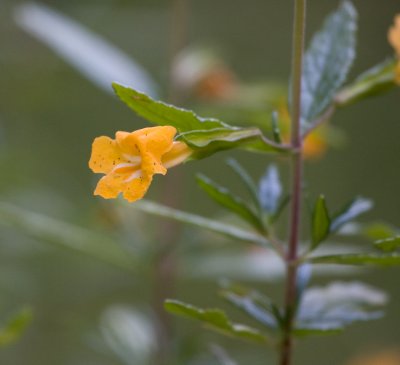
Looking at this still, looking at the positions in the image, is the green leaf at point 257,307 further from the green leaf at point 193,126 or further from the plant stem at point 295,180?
the green leaf at point 193,126

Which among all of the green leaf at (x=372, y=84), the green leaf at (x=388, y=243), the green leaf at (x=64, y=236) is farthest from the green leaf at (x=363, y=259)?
the green leaf at (x=64, y=236)

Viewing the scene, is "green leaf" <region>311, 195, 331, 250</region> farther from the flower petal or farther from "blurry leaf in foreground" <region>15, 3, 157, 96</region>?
"blurry leaf in foreground" <region>15, 3, 157, 96</region>

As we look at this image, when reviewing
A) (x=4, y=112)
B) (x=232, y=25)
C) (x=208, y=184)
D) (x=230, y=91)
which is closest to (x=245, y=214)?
(x=208, y=184)

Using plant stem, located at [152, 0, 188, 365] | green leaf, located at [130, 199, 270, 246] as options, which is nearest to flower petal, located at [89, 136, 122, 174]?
green leaf, located at [130, 199, 270, 246]

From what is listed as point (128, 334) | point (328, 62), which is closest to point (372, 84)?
point (328, 62)

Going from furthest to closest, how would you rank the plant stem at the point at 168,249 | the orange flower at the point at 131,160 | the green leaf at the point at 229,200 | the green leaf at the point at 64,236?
the plant stem at the point at 168,249, the green leaf at the point at 64,236, the green leaf at the point at 229,200, the orange flower at the point at 131,160

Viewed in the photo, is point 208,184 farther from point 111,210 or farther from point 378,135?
point 378,135

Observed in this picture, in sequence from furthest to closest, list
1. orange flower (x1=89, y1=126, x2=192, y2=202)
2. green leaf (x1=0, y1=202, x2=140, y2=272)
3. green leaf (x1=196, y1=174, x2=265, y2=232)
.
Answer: green leaf (x1=0, y1=202, x2=140, y2=272), green leaf (x1=196, y1=174, x2=265, y2=232), orange flower (x1=89, y1=126, x2=192, y2=202)
